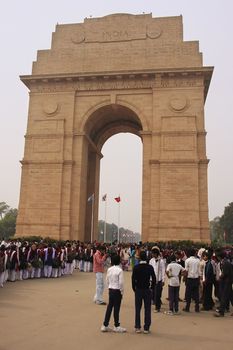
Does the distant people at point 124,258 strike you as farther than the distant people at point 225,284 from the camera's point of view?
Yes

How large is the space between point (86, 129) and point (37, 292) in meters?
20.1

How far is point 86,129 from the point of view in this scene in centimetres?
3053

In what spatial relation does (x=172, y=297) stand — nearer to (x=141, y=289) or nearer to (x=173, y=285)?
(x=173, y=285)

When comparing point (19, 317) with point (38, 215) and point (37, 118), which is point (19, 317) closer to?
point (38, 215)

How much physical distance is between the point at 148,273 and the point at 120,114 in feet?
85.8

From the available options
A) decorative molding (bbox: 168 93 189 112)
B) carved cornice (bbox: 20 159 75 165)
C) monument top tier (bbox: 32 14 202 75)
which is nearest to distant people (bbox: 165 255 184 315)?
carved cornice (bbox: 20 159 75 165)

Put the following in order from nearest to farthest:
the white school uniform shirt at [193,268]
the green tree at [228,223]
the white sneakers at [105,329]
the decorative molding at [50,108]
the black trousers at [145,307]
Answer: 1. the white sneakers at [105,329]
2. the black trousers at [145,307]
3. the white school uniform shirt at [193,268]
4. the decorative molding at [50,108]
5. the green tree at [228,223]

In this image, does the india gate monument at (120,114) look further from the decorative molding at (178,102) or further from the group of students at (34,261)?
the group of students at (34,261)

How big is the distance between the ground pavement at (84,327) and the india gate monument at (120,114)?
644 inches

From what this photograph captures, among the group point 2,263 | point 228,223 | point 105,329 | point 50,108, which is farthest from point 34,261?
point 228,223

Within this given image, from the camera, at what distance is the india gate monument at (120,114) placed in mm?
27172

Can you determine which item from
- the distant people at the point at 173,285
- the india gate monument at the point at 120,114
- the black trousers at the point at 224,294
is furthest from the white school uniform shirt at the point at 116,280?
the india gate monument at the point at 120,114

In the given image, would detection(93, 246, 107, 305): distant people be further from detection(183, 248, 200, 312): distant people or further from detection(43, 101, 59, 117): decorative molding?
detection(43, 101, 59, 117): decorative molding

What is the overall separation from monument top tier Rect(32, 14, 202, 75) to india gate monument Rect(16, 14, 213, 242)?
3.3 inches
